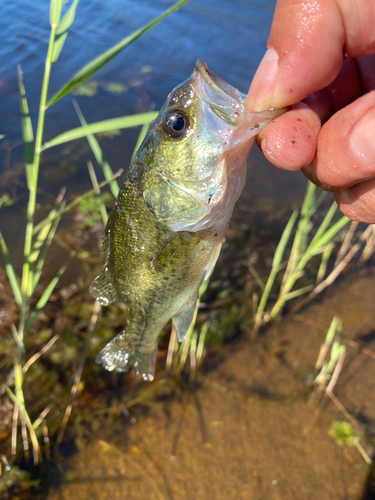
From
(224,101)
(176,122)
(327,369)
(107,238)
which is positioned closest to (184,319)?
(107,238)

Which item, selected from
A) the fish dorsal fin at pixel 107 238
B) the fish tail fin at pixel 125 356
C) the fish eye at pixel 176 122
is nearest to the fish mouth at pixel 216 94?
the fish eye at pixel 176 122

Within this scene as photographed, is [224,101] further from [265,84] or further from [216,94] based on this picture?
[265,84]

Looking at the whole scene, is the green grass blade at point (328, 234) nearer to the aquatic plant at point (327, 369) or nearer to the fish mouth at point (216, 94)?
the aquatic plant at point (327, 369)

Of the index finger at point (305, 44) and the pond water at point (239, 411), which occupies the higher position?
the index finger at point (305, 44)

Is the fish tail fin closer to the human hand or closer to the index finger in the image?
the human hand

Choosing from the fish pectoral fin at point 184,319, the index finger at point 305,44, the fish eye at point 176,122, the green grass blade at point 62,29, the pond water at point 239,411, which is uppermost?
the index finger at point 305,44

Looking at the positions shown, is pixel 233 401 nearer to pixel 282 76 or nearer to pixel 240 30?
pixel 282 76

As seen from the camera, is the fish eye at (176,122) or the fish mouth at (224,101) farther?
the fish eye at (176,122)
